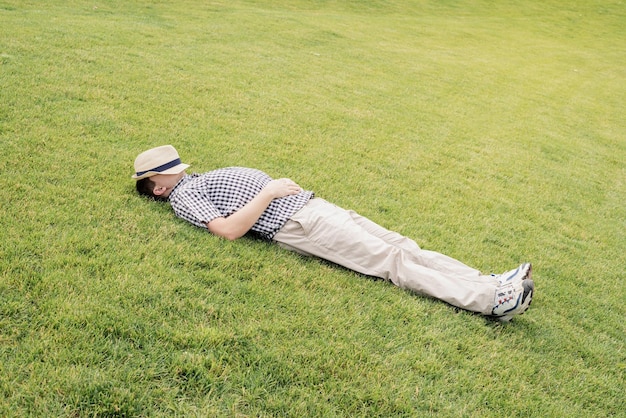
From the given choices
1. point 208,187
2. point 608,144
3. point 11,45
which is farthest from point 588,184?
point 11,45

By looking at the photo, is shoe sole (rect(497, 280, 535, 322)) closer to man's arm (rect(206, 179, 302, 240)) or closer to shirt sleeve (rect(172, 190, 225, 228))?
man's arm (rect(206, 179, 302, 240))

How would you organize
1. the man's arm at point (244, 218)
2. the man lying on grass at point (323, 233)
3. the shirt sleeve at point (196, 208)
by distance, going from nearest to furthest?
the man lying on grass at point (323, 233)
the man's arm at point (244, 218)
the shirt sleeve at point (196, 208)

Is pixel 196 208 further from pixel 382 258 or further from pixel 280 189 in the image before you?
pixel 382 258

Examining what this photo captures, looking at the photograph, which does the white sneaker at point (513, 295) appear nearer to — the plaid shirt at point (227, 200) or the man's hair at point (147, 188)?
the plaid shirt at point (227, 200)

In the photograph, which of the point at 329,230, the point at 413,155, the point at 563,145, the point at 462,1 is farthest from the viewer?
the point at 462,1

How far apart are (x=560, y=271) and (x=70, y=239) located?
176 inches

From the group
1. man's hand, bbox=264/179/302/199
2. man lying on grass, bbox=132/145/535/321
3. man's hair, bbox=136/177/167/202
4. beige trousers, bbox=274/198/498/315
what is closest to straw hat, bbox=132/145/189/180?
man lying on grass, bbox=132/145/535/321

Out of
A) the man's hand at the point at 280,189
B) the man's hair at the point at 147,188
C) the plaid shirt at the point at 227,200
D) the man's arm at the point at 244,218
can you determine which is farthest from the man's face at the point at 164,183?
the man's hand at the point at 280,189

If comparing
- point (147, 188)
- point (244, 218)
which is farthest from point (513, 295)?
point (147, 188)

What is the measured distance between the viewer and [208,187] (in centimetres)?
420

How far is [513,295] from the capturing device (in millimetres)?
3621

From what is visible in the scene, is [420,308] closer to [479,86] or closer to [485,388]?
[485,388]

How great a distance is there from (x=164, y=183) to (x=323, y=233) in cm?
153

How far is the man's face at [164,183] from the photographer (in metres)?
4.40
